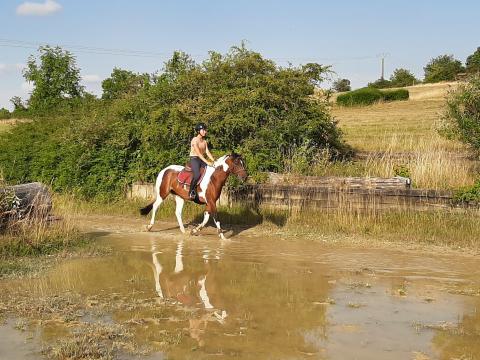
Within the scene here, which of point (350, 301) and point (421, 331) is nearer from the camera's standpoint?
point (421, 331)

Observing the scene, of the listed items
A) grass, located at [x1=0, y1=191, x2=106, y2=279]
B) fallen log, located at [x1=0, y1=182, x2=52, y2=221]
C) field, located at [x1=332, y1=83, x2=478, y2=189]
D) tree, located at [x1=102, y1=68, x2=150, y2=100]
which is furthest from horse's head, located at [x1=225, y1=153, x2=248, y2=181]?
tree, located at [x1=102, y1=68, x2=150, y2=100]

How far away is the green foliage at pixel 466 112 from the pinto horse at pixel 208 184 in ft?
21.8

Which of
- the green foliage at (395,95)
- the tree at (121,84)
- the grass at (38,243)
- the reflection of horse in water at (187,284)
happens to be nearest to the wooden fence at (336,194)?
the reflection of horse in water at (187,284)

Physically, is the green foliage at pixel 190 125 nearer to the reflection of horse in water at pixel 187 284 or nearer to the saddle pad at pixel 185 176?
the saddle pad at pixel 185 176

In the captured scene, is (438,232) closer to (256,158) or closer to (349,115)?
(256,158)

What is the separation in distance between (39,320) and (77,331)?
77cm

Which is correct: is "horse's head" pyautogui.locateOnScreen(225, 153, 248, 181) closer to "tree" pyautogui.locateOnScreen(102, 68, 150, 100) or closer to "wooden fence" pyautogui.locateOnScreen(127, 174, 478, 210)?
"wooden fence" pyautogui.locateOnScreen(127, 174, 478, 210)

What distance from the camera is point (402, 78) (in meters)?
95.9

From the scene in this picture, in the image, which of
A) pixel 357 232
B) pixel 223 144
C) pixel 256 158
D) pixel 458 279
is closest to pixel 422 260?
pixel 458 279

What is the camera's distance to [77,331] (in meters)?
6.86

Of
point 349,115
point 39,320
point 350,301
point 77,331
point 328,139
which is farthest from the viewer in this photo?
point 349,115

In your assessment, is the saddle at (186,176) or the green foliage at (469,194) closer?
the green foliage at (469,194)

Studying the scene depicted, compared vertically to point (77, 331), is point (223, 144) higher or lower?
higher

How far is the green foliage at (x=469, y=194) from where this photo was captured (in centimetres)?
1366
